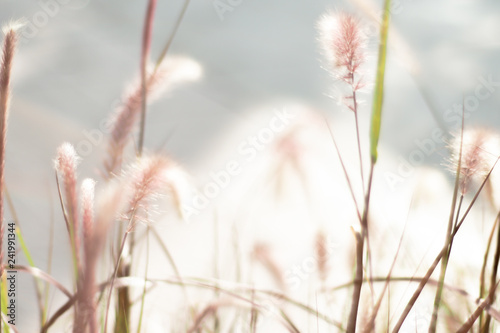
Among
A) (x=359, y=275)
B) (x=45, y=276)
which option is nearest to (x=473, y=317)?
(x=359, y=275)

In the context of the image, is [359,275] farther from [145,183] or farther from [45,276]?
[45,276]

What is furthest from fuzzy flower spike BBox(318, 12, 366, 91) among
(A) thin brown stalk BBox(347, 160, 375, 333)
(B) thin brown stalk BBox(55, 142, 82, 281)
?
(B) thin brown stalk BBox(55, 142, 82, 281)

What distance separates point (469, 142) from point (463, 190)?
0.08m

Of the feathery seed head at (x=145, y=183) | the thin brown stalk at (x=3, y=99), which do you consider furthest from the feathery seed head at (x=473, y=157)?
the thin brown stalk at (x=3, y=99)

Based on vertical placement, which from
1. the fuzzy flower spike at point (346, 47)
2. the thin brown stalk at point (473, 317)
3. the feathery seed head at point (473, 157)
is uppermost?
the fuzzy flower spike at point (346, 47)

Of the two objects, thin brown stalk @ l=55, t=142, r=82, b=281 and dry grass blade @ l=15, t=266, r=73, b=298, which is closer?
thin brown stalk @ l=55, t=142, r=82, b=281

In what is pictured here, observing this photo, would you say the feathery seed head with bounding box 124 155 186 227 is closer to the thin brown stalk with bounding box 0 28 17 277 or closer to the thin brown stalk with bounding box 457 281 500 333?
the thin brown stalk with bounding box 0 28 17 277

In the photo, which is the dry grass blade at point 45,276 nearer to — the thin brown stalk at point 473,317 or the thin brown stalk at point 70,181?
the thin brown stalk at point 70,181

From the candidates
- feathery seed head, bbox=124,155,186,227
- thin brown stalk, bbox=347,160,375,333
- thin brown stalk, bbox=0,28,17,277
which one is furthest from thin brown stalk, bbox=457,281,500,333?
thin brown stalk, bbox=0,28,17,277

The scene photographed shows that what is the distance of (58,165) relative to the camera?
0.46 meters

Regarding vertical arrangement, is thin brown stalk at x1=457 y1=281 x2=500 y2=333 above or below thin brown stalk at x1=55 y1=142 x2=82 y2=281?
below

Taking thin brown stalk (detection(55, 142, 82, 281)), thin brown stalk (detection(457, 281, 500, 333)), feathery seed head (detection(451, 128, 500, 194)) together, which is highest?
feathery seed head (detection(451, 128, 500, 194))

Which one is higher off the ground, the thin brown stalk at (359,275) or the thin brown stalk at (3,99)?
the thin brown stalk at (3,99)

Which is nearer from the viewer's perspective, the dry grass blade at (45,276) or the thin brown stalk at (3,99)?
the thin brown stalk at (3,99)
